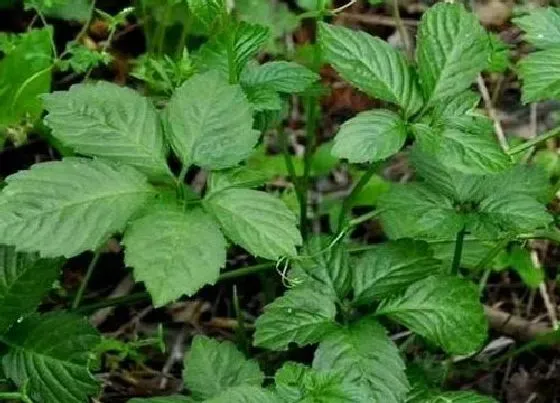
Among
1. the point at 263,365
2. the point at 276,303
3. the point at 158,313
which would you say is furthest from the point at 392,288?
the point at 158,313

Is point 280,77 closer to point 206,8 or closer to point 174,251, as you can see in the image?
A: point 206,8

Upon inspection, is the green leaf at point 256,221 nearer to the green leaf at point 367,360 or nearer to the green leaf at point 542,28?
the green leaf at point 367,360

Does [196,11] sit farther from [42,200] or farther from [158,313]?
[158,313]

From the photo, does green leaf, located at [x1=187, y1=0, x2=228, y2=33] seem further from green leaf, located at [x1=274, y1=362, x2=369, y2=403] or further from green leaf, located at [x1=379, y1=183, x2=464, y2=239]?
green leaf, located at [x1=274, y1=362, x2=369, y2=403]

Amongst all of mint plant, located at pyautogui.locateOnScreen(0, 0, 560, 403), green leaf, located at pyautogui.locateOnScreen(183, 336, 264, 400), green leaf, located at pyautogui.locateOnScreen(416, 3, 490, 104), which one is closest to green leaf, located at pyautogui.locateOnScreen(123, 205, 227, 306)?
mint plant, located at pyautogui.locateOnScreen(0, 0, 560, 403)

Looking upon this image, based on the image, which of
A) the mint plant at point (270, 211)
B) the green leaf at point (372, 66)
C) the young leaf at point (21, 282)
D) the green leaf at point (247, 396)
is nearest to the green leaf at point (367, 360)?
the mint plant at point (270, 211)

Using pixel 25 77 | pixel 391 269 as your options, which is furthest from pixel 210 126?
pixel 25 77
